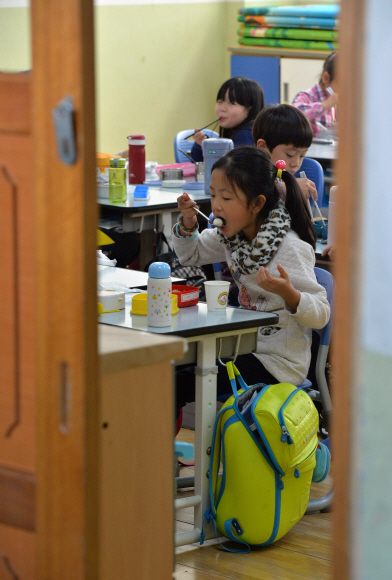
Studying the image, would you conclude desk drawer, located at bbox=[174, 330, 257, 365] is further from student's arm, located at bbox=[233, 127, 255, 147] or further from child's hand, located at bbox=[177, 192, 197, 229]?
student's arm, located at bbox=[233, 127, 255, 147]

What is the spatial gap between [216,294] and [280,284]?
0.19m

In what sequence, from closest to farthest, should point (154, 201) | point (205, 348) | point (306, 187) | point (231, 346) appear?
point (205, 348)
point (231, 346)
point (306, 187)
point (154, 201)

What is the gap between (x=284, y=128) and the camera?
3.38 metres

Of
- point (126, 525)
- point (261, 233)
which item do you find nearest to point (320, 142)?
point (261, 233)

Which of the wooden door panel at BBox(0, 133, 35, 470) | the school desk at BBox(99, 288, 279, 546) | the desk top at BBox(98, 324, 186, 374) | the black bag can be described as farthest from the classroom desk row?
the wooden door panel at BBox(0, 133, 35, 470)

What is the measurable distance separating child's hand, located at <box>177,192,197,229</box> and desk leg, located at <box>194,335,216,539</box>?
2.29ft

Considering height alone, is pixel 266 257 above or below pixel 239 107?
below

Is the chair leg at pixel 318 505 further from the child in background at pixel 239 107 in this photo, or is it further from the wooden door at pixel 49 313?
the child in background at pixel 239 107

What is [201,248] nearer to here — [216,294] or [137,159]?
[216,294]

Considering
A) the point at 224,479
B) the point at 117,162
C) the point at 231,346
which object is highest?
the point at 117,162

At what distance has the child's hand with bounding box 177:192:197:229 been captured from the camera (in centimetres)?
291

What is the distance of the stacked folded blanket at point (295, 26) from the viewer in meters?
6.40

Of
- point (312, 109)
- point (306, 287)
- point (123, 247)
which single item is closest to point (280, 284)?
point (306, 287)

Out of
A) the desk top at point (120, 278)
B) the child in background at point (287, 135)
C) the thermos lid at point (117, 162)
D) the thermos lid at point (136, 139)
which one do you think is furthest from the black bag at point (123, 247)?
the desk top at point (120, 278)
